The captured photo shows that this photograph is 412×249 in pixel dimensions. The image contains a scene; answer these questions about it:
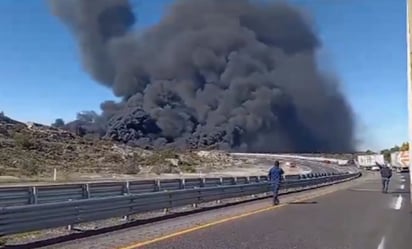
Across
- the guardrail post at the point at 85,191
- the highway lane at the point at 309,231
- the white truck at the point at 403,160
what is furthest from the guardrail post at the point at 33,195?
the white truck at the point at 403,160

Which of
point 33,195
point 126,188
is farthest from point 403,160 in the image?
point 33,195

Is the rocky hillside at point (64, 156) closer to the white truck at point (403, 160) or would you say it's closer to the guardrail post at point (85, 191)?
the white truck at point (403, 160)

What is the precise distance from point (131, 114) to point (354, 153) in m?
56.7

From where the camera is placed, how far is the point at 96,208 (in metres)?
14.4

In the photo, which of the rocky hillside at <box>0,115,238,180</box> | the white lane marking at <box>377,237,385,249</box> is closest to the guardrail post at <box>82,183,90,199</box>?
the white lane marking at <box>377,237,385,249</box>

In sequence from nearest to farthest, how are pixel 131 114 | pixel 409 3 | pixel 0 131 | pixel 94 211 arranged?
1. pixel 409 3
2. pixel 94 211
3. pixel 0 131
4. pixel 131 114

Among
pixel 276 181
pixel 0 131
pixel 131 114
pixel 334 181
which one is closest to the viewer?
pixel 276 181

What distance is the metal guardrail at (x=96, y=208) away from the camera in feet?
37.7

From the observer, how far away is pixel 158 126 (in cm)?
13338

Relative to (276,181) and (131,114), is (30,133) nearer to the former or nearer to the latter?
(276,181)

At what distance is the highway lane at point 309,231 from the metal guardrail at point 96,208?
2.05 metres

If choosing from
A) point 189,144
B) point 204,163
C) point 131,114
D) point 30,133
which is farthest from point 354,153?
point 30,133

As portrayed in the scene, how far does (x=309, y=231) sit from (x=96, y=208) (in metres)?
4.46

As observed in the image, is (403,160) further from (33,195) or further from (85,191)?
(33,195)
